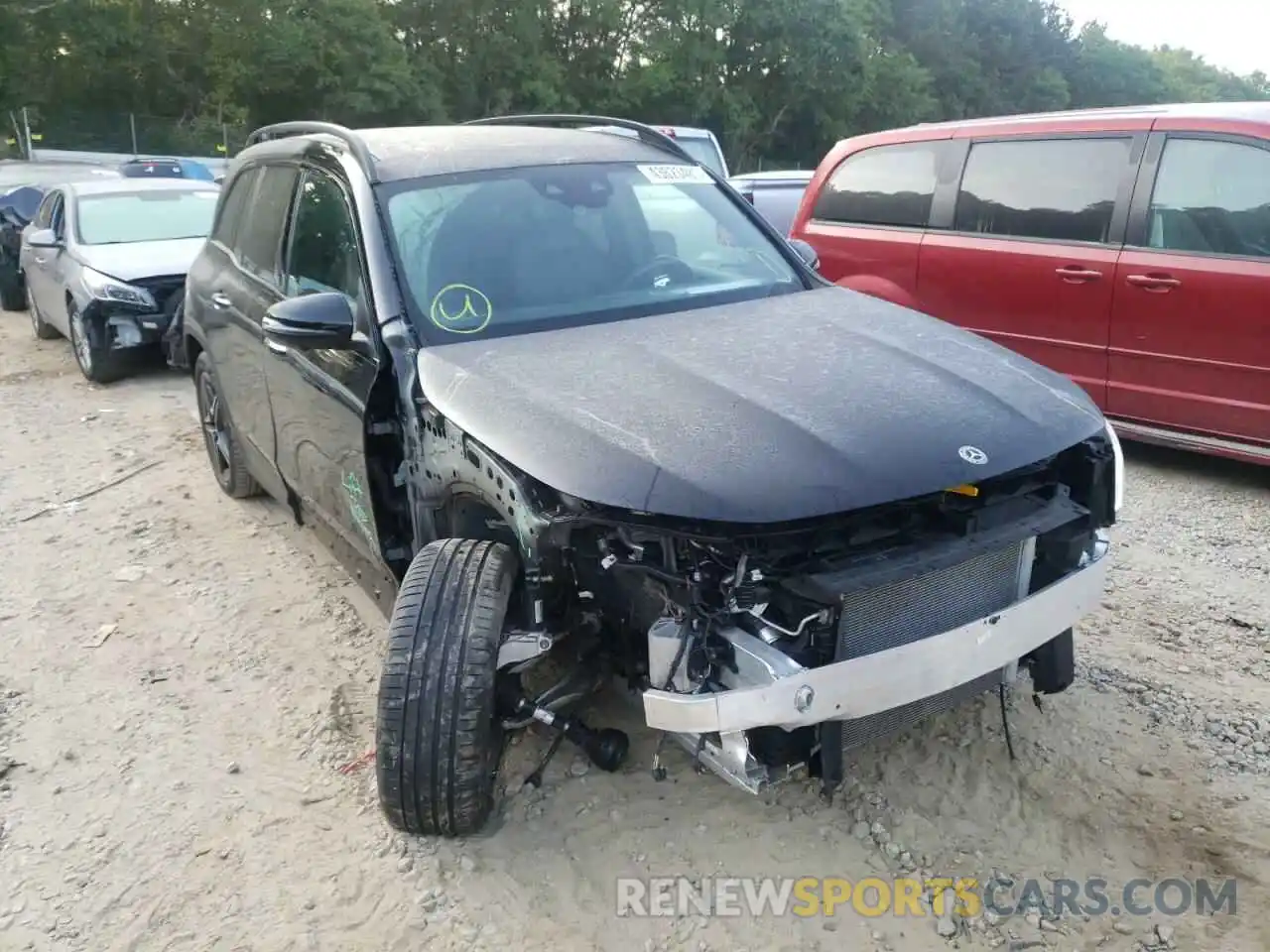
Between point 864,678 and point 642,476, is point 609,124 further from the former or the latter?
point 864,678

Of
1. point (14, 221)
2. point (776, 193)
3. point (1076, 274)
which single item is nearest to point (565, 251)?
point (1076, 274)

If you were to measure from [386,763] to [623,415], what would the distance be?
1.10 metres

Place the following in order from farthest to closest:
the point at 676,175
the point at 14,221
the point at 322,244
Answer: the point at 14,221, the point at 676,175, the point at 322,244

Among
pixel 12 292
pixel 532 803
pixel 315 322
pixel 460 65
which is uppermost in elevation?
pixel 460 65

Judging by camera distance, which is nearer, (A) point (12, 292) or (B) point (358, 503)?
(B) point (358, 503)

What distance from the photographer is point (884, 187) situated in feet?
22.2

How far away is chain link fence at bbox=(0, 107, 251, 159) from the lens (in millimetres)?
28531

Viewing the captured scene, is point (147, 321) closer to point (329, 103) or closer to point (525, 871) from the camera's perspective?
point (525, 871)

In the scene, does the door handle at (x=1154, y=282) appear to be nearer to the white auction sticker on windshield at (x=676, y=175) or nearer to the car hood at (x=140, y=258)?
the white auction sticker on windshield at (x=676, y=175)

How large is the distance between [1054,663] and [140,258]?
7.88 meters

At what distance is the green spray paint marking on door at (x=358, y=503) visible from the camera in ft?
11.4

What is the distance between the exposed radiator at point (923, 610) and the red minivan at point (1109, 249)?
9.94ft

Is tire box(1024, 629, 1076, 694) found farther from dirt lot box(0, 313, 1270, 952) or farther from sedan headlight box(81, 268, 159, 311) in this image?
sedan headlight box(81, 268, 159, 311)

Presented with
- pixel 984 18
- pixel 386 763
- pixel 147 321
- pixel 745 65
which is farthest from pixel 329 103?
pixel 984 18
